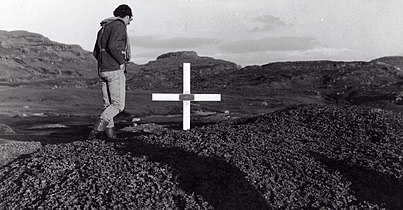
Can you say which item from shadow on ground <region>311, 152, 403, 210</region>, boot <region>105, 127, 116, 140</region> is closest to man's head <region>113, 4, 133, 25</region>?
boot <region>105, 127, 116, 140</region>

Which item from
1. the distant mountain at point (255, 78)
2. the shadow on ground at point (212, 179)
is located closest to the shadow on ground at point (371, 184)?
the shadow on ground at point (212, 179)

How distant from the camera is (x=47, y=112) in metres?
19.8

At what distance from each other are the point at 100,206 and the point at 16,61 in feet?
194

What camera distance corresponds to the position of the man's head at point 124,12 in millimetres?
7129

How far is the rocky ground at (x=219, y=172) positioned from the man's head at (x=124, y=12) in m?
1.75

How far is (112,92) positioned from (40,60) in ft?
197

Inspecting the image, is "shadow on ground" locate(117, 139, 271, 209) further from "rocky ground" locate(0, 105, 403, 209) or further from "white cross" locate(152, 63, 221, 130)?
"white cross" locate(152, 63, 221, 130)

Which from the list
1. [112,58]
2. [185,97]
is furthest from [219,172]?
[185,97]

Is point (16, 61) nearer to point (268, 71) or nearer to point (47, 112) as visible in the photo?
point (268, 71)

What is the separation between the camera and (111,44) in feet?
22.5

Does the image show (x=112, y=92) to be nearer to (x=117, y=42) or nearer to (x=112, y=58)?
(x=112, y=58)

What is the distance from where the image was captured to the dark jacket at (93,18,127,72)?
6867 millimetres

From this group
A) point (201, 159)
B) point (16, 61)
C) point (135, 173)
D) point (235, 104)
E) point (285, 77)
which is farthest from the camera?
Answer: point (16, 61)

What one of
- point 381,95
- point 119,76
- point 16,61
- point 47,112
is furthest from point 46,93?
point 16,61
